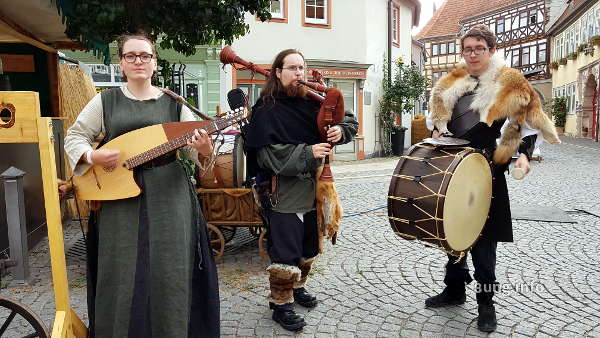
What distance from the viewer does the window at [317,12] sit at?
46.4ft

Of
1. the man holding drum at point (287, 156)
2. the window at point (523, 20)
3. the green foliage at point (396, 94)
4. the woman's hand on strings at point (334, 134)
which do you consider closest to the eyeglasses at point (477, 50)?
the man holding drum at point (287, 156)

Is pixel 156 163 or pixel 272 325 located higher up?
pixel 156 163

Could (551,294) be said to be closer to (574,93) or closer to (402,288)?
(402,288)

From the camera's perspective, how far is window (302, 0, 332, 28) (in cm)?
1416

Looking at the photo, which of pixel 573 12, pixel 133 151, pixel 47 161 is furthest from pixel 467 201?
pixel 573 12

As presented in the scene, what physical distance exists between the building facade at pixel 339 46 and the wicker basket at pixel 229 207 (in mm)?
8640

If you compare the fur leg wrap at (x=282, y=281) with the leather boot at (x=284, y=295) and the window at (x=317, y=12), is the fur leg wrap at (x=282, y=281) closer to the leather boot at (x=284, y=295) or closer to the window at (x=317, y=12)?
the leather boot at (x=284, y=295)

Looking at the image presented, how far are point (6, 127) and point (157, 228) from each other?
2.81 feet

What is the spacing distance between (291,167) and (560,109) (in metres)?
30.2

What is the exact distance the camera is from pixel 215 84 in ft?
44.7

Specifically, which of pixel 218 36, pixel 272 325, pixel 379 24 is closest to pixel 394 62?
pixel 379 24

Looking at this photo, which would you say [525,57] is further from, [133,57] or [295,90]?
[133,57]

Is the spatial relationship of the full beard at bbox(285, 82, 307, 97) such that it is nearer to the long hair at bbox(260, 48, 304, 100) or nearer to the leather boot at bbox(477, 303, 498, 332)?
the long hair at bbox(260, 48, 304, 100)

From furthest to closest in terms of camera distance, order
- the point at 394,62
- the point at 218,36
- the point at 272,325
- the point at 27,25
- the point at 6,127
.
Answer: the point at 394,62, the point at 27,25, the point at 218,36, the point at 272,325, the point at 6,127
